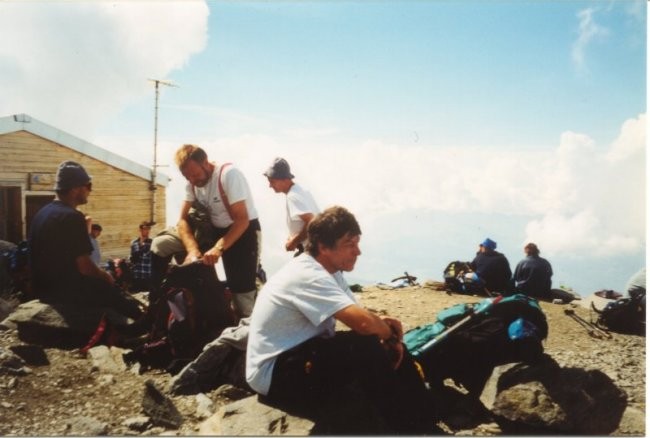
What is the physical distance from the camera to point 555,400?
3.46 metres

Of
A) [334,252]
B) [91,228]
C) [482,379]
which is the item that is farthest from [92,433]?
[91,228]

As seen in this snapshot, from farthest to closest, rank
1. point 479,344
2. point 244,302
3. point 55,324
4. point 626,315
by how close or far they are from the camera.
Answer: point 626,315
point 244,302
point 55,324
point 479,344

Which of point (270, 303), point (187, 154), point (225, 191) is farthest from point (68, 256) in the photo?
point (270, 303)

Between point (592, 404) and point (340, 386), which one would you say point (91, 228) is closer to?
point (340, 386)

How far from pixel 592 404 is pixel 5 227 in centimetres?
1671

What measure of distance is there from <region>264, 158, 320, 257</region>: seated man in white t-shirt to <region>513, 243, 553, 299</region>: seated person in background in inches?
338

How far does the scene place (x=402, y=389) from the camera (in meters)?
3.04

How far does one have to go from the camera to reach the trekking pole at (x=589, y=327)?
26.5 feet

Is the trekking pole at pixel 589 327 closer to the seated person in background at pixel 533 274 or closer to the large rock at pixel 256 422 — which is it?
the seated person in background at pixel 533 274

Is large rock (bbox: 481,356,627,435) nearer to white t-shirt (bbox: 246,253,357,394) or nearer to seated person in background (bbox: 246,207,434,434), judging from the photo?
seated person in background (bbox: 246,207,434,434)

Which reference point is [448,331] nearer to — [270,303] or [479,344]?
[479,344]

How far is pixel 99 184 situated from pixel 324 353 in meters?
16.6

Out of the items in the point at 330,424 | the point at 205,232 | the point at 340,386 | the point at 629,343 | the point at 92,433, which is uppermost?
the point at 205,232

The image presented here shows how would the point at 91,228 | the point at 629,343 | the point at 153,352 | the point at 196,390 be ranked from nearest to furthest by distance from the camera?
the point at 196,390 → the point at 153,352 → the point at 629,343 → the point at 91,228
